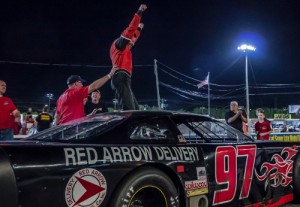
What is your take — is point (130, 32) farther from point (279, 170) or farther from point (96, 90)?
point (279, 170)

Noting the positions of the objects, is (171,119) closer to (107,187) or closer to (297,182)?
(107,187)

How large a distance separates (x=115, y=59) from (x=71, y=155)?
301cm

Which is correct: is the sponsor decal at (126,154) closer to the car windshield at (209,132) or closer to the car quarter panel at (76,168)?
the car quarter panel at (76,168)

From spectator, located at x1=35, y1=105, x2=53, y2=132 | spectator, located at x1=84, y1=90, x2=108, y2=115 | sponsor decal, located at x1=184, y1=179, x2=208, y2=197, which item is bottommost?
sponsor decal, located at x1=184, y1=179, x2=208, y2=197

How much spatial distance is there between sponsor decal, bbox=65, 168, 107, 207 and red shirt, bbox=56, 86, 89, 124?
2.36 m

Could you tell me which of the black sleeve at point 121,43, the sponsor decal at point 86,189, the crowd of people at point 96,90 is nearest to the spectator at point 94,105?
the crowd of people at point 96,90

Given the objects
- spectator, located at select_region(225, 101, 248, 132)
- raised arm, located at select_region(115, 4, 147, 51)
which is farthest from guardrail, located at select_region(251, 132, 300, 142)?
raised arm, located at select_region(115, 4, 147, 51)

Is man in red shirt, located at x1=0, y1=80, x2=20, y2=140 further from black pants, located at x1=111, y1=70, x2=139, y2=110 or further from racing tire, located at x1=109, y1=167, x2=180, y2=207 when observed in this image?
racing tire, located at x1=109, y1=167, x2=180, y2=207

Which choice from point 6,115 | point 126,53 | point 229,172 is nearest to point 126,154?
point 229,172

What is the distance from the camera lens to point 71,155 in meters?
2.60

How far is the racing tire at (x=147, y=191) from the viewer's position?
9.10 ft

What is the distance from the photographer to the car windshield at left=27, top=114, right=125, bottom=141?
3219 millimetres

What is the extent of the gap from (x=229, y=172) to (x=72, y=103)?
2370 millimetres

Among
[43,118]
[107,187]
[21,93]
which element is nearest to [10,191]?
[107,187]
